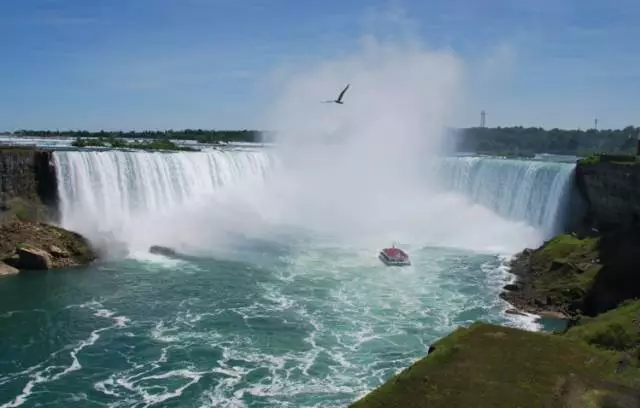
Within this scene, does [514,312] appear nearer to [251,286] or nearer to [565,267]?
[565,267]

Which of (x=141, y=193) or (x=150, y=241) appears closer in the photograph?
(x=150, y=241)

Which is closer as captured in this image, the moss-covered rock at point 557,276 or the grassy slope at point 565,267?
the moss-covered rock at point 557,276

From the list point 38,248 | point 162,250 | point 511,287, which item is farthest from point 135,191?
point 511,287

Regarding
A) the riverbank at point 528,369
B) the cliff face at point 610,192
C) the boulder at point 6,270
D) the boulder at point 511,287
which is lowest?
the boulder at point 511,287

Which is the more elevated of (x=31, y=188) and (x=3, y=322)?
(x=31, y=188)

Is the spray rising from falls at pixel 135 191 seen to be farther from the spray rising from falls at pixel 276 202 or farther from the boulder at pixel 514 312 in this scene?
the boulder at pixel 514 312

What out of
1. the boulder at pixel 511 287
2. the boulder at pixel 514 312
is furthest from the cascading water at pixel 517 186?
the boulder at pixel 514 312

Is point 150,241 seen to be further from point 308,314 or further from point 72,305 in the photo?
point 308,314

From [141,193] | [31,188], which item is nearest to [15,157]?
[31,188]
